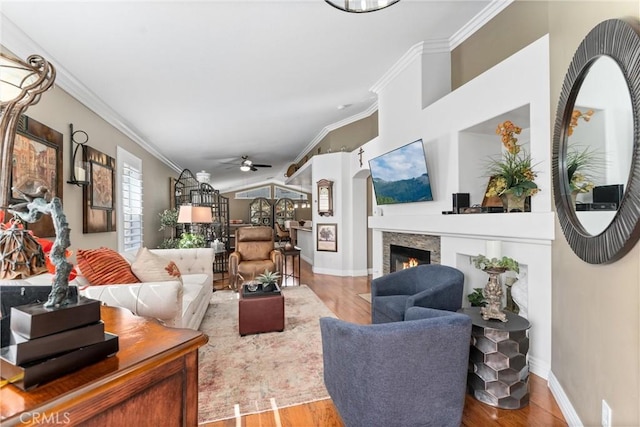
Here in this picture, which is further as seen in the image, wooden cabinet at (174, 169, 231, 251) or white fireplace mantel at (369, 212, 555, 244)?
wooden cabinet at (174, 169, 231, 251)

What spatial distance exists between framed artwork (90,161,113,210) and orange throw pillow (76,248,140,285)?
5.18 feet

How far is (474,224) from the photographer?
8.93 feet

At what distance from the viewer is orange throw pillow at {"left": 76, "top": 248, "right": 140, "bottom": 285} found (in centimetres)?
229

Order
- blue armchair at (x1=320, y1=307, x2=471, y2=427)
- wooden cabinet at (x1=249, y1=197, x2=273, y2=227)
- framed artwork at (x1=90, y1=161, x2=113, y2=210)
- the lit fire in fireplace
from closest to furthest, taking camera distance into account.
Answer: blue armchair at (x1=320, y1=307, x2=471, y2=427) < framed artwork at (x1=90, y1=161, x2=113, y2=210) < the lit fire in fireplace < wooden cabinet at (x1=249, y1=197, x2=273, y2=227)

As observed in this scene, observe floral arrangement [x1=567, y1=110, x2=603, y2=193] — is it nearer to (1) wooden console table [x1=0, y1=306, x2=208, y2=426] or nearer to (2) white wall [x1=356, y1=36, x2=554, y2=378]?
(2) white wall [x1=356, y1=36, x2=554, y2=378]

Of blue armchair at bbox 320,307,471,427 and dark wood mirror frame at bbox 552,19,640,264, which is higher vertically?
dark wood mirror frame at bbox 552,19,640,264

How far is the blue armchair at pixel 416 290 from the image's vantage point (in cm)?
240

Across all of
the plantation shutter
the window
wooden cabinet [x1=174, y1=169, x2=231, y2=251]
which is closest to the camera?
the window

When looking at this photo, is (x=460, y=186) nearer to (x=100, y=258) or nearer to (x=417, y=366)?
(x=417, y=366)

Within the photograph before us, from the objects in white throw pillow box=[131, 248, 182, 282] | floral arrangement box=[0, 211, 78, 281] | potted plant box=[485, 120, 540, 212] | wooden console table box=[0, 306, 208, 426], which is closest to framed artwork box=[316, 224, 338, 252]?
white throw pillow box=[131, 248, 182, 282]

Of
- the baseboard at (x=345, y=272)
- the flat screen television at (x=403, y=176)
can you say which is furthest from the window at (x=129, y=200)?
the flat screen television at (x=403, y=176)

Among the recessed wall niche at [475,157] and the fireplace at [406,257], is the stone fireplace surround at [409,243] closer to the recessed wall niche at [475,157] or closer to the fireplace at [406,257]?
the fireplace at [406,257]

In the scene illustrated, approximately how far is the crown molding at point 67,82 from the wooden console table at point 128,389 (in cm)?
280

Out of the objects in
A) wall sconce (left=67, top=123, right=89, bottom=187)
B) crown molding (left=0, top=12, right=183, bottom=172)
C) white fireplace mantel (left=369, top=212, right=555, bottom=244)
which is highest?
crown molding (left=0, top=12, right=183, bottom=172)
